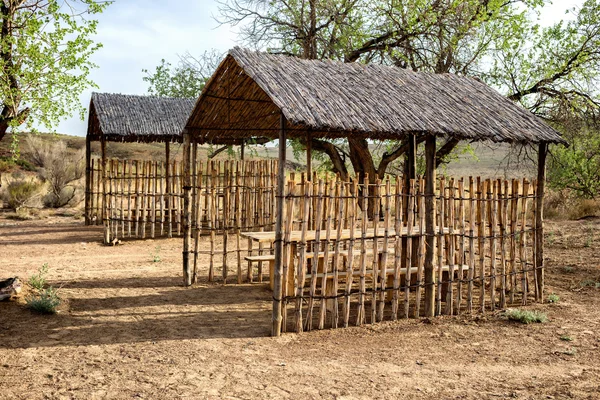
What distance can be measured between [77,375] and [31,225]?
11.4 m

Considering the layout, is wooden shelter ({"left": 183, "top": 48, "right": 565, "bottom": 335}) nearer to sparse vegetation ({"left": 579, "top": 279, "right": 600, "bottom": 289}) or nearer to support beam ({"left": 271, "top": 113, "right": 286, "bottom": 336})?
support beam ({"left": 271, "top": 113, "right": 286, "bottom": 336})

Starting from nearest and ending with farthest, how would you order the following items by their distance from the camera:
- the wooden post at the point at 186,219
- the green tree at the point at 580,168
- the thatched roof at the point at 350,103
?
the thatched roof at the point at 350,103, the wooden post at the point at 186,219, the green tree at the point at 580,168

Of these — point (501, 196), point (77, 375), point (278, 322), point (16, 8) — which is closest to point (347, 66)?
point (501, 196)

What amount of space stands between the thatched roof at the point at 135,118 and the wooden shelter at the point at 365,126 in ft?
18.8

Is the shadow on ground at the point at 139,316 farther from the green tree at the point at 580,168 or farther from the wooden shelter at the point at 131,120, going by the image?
the green tree at the point at 580,168

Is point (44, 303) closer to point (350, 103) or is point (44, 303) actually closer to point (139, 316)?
point (139, 316)

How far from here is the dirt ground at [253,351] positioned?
4.81 meters

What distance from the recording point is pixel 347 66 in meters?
8.08

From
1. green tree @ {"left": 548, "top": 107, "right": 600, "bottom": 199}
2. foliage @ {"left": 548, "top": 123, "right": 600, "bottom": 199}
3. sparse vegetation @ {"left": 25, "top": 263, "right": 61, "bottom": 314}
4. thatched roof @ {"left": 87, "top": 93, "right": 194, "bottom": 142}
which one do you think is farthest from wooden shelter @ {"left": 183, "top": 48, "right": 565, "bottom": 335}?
foliage @ {"left": 548, "top": 123, "right": 600, "bottom": 199}

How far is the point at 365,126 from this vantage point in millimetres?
6441

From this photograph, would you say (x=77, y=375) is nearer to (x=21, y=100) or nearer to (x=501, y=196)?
(x=21, y=100)

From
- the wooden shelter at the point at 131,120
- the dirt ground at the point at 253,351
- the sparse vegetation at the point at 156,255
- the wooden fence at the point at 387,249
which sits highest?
the wooden shelter at the point at 131,120

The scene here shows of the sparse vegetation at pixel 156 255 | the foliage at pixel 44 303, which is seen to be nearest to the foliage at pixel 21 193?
the sparse vegetation at pixel 156 255

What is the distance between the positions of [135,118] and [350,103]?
355 inches
